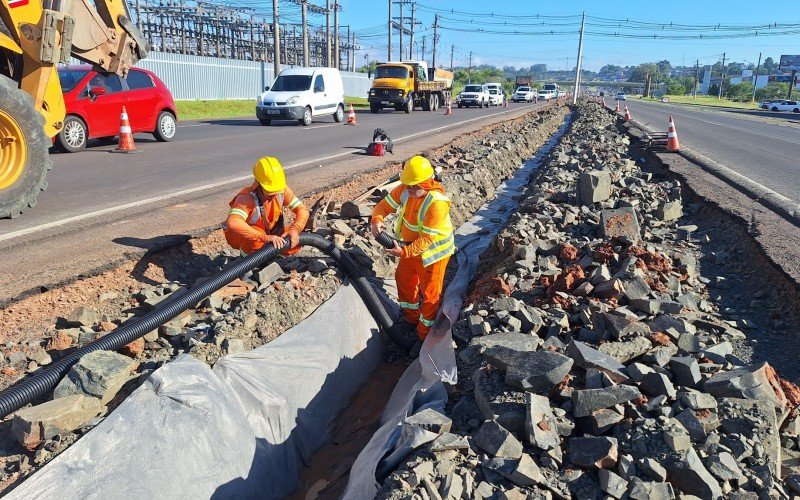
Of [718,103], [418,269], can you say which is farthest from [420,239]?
[718,103]

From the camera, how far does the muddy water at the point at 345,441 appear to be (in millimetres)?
3588

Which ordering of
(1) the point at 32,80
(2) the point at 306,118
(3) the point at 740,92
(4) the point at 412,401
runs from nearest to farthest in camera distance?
(4) the point at 412,401 < (1) the point at 32,80 < (2) the point at 306,118 < (3) the point at 740,92

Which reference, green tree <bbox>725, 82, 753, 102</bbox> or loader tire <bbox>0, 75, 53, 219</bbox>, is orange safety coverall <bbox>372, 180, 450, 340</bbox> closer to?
loader tire <bbox>0, 75, 53, 219</bbox>

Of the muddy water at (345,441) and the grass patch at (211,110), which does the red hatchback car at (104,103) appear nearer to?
the muddy water at (345,441)

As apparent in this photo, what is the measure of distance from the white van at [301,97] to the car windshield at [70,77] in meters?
7.93

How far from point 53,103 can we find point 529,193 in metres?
6.71

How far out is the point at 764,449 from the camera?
2594 millimetres

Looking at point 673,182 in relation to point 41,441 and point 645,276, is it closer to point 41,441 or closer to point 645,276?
point 645,276

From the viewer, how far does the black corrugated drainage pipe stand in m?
3.12

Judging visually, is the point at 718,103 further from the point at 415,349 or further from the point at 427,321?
the point at 415,349

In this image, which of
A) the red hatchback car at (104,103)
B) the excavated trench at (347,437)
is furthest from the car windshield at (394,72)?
the excavated trench at (347,437)

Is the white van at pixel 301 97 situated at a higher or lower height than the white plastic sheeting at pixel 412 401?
higher

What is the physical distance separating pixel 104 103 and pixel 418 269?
8660mm

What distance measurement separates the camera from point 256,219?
16.7ft
